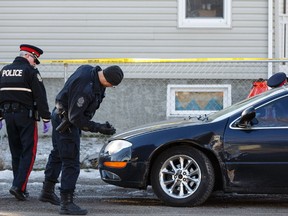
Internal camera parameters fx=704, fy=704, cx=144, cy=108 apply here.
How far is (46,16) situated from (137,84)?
2.17 m

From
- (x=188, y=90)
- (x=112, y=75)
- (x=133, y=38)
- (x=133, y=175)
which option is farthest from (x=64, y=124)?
(x=133, y=38)

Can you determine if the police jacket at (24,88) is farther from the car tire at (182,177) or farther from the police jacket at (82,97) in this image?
the car tire at (182,177)

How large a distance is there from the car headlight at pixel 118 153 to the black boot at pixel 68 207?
0.74m

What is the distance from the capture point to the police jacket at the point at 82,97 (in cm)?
696

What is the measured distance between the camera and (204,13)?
44.2 feet

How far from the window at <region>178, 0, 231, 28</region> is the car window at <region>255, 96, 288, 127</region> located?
5.60 meters

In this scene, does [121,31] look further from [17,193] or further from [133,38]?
[17,193]

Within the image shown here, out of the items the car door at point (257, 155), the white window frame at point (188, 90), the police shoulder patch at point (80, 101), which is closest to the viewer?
the police shoulder patch at point (80, 101)

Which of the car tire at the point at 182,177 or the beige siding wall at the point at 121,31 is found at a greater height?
the beige siding wall at the point at 121,31

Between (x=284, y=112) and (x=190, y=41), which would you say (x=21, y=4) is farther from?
(x=284, y=112)

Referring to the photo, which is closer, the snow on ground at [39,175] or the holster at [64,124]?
the holster at [64,124]

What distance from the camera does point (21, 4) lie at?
13383 mm

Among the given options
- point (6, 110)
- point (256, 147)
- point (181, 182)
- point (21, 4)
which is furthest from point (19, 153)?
point (21, 4)

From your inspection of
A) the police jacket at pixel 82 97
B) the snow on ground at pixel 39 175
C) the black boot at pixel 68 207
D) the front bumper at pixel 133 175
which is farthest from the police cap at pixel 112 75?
the snow on ground at pixel 39 175
